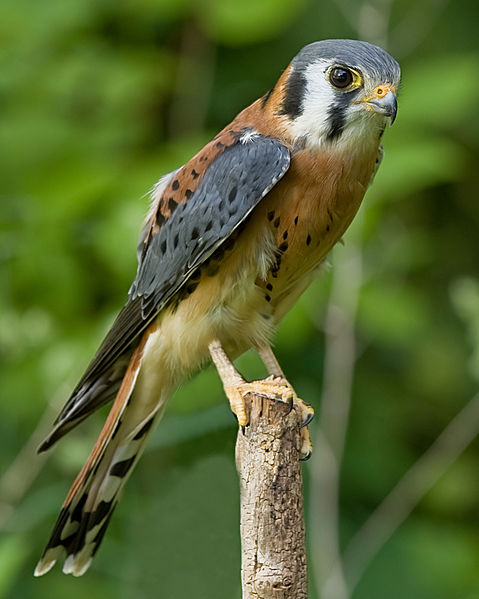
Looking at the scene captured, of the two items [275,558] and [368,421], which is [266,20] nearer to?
[368,421]

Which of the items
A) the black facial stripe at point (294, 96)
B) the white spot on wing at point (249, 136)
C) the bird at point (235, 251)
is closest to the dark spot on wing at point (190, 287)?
the bird at point (235, 251)

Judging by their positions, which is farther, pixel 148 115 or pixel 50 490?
pixel 148 115

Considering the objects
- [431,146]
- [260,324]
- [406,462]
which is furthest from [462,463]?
[260,324]

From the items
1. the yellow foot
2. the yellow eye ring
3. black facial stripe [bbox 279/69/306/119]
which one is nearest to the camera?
the yellow foot

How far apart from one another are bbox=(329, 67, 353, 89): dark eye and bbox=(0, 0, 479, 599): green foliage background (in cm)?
79

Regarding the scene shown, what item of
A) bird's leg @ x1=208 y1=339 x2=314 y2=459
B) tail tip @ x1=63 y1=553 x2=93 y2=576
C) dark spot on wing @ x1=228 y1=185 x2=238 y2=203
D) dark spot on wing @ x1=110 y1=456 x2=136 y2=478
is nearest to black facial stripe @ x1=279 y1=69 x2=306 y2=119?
dark spot on wing @ x1=228 y1=185 x2=238 y2=203

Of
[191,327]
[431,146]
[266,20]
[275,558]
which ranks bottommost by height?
[275,558]

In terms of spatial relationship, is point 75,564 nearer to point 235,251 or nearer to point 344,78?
point 235,251

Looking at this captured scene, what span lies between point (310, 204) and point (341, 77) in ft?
1.22

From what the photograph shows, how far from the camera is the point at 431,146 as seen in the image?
3.66 meters

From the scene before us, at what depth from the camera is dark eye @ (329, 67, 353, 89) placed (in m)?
2.80

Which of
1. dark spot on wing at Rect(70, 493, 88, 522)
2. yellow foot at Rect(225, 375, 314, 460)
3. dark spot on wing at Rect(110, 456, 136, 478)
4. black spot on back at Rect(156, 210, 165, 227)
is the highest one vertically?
black spot on back at Rect(156, 210, 165, 227)

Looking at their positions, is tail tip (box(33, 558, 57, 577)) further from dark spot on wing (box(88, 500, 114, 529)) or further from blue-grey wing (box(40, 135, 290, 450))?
blue-grey wing (box(40, 135, 290, 450))

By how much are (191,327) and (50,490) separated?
43.0 inches
